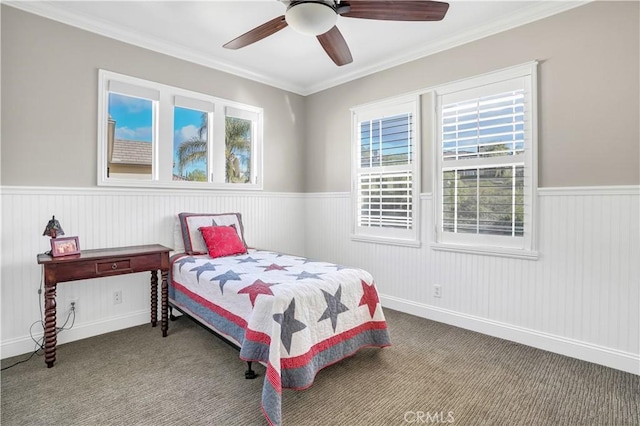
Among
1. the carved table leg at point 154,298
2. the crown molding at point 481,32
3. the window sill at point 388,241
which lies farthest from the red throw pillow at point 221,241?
the crown molding at point 481,32

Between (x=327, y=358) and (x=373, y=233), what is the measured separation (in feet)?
6.60

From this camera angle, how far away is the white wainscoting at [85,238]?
269 cm

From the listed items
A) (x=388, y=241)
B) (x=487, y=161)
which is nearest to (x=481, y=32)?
(x=487, y=161)

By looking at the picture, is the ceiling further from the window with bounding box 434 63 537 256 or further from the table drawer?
the table drawer

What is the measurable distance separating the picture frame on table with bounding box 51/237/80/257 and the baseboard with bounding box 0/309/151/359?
767 millimetres

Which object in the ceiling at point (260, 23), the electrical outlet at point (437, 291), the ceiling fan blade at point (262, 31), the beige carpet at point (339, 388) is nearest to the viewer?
the beige carpet at point (339, 388)

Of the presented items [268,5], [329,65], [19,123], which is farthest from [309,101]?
[19,123]

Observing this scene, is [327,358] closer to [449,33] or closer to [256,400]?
[256,400]

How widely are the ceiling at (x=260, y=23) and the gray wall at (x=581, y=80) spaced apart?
0.44ft

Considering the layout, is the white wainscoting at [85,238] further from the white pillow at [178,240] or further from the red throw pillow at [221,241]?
the red throw pillow at [221,241]

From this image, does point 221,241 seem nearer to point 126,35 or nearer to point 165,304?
point 165,304

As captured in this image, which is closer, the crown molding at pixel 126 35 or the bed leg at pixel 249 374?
the bed leg at pixel 249 374

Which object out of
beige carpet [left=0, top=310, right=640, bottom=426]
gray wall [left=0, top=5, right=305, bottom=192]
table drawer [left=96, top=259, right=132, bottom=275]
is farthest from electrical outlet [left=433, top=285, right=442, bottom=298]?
gray wall [left=0, top=5, right=305, bottom=192]

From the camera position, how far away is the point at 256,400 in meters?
2.07
